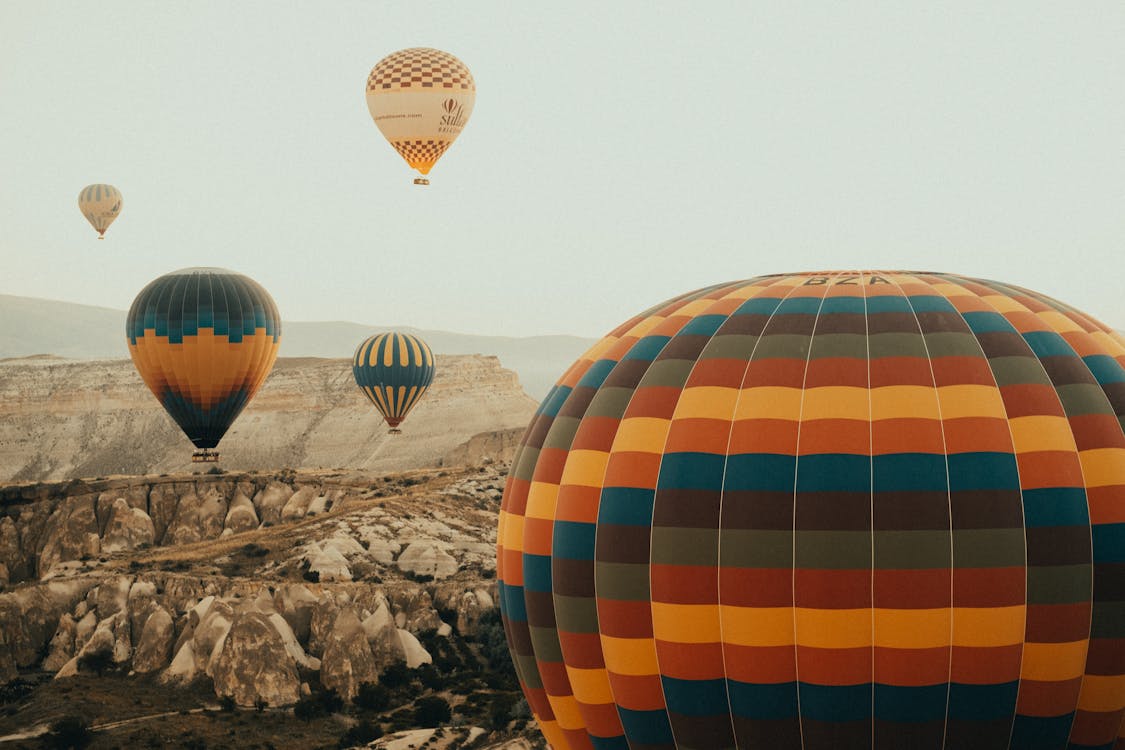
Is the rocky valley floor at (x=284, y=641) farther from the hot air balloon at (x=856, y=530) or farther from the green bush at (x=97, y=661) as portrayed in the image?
the hot air balloon at (x=856, y=530)

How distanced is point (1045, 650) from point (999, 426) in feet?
7.21

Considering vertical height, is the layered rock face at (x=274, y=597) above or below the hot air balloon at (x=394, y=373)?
below

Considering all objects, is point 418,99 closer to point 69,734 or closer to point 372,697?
point 372,697

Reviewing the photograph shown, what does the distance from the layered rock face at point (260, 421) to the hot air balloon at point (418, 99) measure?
46.5 m

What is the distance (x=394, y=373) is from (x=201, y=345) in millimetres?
16038

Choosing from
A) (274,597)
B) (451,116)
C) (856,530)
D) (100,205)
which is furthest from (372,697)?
(100,205)

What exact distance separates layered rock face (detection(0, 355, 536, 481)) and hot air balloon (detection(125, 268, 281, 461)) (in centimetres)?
4046

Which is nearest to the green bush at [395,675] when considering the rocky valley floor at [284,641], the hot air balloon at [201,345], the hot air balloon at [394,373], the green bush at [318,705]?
the rocky valley floor at [284,641]

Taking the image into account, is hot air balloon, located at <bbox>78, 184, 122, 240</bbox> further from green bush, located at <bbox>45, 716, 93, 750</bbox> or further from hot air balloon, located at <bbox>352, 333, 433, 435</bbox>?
green bush, located at <bbox>45, 716, 93, 750</bbox>

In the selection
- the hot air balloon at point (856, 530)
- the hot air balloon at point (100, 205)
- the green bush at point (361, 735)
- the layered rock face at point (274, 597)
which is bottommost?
the green bush at point (361, 735)

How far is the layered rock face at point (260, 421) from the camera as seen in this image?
10650 cm

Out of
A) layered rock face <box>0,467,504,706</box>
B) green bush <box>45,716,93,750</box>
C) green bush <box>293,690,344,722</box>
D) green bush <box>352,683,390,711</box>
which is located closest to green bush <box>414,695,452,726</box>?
green bush <box>352,683,390,711</box>

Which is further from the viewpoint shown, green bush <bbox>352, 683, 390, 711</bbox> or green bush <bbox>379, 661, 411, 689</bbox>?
green bush <bbox>379, 661, 411, 689</bbox>

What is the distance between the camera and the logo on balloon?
5788cm
